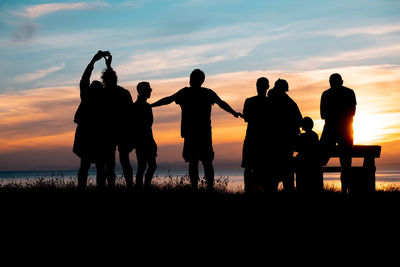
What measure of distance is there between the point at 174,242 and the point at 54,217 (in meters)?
2.26

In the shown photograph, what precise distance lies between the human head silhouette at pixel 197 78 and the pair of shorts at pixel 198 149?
1032mm

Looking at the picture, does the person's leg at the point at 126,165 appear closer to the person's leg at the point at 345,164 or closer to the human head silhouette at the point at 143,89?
the human head silhouette at the point at 143,89

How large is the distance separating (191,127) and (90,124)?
1.92 meters

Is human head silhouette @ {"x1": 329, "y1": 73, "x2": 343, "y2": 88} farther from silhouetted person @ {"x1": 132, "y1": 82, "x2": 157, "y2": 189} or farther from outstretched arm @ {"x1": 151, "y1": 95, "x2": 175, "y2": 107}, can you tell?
silhouetted person @ {"x1": 132, "y1": 82, "x2": 157, "y2": 189}

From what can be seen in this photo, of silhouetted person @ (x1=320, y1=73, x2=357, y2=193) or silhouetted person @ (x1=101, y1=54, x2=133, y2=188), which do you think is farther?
silhouetted person @ (x1=320, y1=73, x2=357, y2=193)

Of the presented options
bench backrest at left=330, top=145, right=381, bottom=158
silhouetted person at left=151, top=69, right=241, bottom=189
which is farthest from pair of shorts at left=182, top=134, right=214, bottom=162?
bench backrest at left=330, top=145, right=381, bottom=158

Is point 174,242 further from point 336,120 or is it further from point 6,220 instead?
point 336,120

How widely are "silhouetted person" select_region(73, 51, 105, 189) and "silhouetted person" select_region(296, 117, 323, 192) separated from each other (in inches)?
180

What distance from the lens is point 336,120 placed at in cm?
999

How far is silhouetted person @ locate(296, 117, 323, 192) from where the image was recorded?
10836 millimetres

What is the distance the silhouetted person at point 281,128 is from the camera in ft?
29.8

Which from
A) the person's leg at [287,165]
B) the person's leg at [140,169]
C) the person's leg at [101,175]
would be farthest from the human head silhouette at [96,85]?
the person's leg at [287,165]

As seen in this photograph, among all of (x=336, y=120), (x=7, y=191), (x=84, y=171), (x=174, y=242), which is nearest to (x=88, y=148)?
(x=84, y=171)

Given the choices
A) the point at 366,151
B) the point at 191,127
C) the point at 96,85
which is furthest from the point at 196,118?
the point at 366,151
